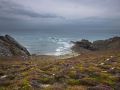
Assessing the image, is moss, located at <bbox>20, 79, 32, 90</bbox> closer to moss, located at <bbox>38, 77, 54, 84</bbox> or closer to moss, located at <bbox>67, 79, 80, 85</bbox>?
moss, located at <bbox>38, 77, 54, 84</bbox>

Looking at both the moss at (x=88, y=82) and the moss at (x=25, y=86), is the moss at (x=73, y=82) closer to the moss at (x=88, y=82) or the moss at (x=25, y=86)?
the moss at (x=88, y=82)

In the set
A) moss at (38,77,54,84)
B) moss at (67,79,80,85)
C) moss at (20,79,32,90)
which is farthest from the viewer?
moss at (38,77,54,84)

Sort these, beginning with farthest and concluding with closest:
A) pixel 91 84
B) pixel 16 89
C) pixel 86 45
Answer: pixel 86 45, pixel 91 84, pixel 16 89

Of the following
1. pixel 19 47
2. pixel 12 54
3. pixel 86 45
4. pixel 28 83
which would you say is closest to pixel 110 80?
pixel 28 83

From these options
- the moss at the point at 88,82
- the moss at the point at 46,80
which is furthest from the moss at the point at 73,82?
the moss at the point at 46,80

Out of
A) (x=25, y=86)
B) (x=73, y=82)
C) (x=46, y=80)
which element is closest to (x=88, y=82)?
(x=73, y=82)

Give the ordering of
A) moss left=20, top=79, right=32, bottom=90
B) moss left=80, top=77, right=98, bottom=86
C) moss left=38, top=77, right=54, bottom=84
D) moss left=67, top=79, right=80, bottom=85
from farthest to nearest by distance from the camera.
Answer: moss left=38, top=77, right=54, bottom=84 → moss left=67, top=79, right=80, bottom=85 → moss left=80, top=77, right=98, bottom=86 → moss left=20, top=79, right=32, bottom=90

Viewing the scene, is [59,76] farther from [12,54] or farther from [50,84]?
[12,54]

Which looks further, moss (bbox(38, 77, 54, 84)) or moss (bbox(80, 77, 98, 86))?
moss (bbox(38, 77, 54, 84))

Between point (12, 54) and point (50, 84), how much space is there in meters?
65.1

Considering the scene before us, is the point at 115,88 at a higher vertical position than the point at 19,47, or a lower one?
lower

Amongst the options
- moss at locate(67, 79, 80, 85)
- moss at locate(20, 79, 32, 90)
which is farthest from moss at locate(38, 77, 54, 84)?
moss at locate(20, 79, 32, 90)

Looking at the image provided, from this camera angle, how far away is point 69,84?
78.7ft

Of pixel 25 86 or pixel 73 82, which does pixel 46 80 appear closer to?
pixel 73 82
